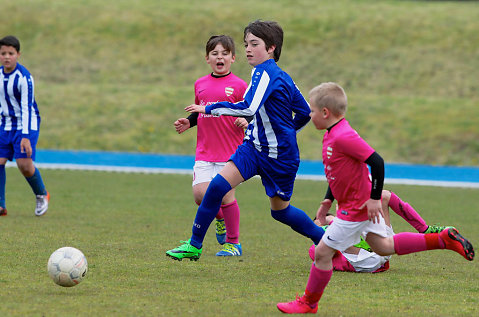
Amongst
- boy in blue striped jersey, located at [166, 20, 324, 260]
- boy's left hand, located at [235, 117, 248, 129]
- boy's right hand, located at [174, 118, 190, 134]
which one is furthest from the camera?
boy's right hand, located at [174, 118, 190, 134]

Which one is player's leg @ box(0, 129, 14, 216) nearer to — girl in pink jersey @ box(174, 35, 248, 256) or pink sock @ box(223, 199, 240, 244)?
girl in pink jersey @ box(174, 35, 248, 256)

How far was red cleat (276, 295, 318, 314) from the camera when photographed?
4.89m

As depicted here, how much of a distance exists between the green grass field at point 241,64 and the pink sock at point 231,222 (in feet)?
45.7

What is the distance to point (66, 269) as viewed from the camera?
5289 millimetres

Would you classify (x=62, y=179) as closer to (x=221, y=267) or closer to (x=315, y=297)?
(x=221, y=267)

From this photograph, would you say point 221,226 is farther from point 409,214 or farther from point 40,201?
point 40,201

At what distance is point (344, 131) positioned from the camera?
4.94 metres

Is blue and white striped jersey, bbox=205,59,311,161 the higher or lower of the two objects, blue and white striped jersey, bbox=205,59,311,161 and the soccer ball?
the higher

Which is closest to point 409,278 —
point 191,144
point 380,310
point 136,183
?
point 380,310

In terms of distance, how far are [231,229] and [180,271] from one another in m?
1.29

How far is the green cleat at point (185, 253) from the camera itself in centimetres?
668

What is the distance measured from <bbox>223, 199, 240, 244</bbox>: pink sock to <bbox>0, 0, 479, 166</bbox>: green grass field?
13.9m

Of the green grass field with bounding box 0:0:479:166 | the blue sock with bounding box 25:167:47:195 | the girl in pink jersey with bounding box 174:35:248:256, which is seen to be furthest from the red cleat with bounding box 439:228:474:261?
the green grass field with bounding box 0:0:479:166

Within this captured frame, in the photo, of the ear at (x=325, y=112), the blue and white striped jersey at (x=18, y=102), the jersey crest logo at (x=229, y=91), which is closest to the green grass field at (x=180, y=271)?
the blue and white striped jersey at (x=18, y=102)
